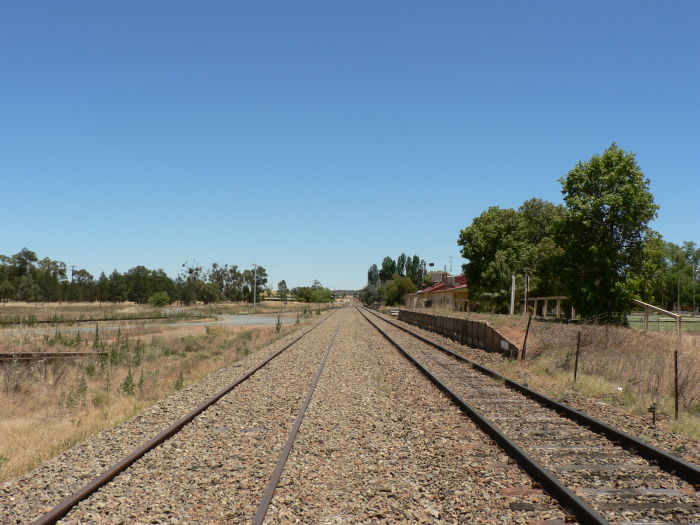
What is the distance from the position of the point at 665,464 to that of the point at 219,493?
5542 millimetres

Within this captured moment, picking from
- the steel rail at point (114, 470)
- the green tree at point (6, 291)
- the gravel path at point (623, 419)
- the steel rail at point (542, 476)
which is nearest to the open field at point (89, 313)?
the green tree at point (6, 291)

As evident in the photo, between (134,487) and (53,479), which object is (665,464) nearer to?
(134,487)

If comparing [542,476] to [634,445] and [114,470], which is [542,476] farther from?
[114,470]

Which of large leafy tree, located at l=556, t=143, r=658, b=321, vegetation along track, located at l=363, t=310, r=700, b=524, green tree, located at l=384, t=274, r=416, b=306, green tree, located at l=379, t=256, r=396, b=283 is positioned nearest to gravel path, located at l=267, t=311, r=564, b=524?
vegetation along track, located at l=363, t=310, r=700, b=524

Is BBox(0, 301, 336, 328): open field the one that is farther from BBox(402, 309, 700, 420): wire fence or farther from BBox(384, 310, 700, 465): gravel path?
BBox(384, 310, 700, 465): gravel path

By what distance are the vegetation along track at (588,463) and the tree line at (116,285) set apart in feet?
372

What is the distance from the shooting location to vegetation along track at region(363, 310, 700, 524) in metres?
5.31

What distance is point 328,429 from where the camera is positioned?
877cm

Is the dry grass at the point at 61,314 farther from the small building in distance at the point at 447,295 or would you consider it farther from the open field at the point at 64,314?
the small building in distance at the point at 447,295

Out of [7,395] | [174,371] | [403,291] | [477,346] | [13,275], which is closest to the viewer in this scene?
[7,395]

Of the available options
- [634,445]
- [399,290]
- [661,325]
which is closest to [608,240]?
[661,325]

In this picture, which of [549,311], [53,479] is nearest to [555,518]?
[53,479]

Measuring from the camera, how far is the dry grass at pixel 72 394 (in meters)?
8.62

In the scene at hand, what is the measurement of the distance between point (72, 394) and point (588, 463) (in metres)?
12.9
